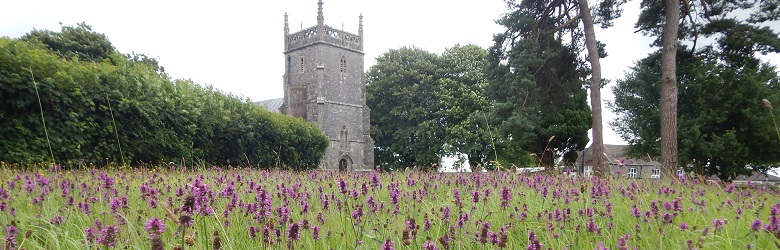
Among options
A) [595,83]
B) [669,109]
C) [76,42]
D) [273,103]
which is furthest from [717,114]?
[273,103]

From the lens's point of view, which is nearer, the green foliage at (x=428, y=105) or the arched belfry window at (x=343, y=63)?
the green foliage at (x=428, y=105)

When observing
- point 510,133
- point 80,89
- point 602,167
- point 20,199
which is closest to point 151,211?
point 20,199

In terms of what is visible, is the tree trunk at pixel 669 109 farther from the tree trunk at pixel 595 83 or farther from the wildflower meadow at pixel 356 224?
the wildflower meadow at pixel 356 224

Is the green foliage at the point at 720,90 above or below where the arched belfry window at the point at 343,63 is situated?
below

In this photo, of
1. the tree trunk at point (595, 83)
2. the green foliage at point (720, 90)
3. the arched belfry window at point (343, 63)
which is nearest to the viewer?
the tree trunk at point (595, 83)

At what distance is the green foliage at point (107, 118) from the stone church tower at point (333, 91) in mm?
22897

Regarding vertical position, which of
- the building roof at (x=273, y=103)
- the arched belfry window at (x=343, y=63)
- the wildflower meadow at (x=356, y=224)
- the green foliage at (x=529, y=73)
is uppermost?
the arched belfry window at (x=343, y=63)

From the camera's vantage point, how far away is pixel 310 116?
43.3 metres

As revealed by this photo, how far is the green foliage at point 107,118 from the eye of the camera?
1056 cm

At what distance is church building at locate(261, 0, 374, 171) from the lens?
142ft

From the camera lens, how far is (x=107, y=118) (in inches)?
490

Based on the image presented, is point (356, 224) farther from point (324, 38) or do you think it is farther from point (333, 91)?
point (324, 38)

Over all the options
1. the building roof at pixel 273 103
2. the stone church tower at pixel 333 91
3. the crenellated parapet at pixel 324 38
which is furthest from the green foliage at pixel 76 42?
the building roof at pixel 273 103

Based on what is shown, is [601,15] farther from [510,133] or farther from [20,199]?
[20,199]
